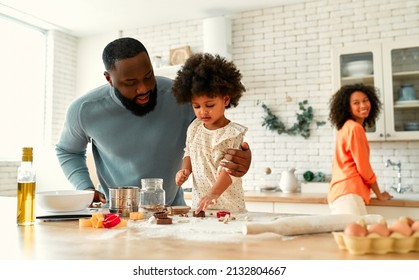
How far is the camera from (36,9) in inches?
187

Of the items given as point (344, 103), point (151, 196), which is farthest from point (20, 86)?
point (151, 196)

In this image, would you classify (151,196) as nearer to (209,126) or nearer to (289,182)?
(209,126)

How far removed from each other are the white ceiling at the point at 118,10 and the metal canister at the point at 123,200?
341cm

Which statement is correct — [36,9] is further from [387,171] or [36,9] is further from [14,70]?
[387,171]

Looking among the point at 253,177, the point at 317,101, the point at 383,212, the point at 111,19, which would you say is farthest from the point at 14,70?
the point at 383,212

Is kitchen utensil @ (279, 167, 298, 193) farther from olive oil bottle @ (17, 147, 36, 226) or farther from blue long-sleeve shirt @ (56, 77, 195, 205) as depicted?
olive oil bottle @ (17, 147, 36, 226)

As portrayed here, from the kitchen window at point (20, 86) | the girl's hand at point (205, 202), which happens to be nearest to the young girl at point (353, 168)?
the girl's hand at point (205, 202)

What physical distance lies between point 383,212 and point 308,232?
2673mm

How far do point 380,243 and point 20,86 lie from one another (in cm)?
522

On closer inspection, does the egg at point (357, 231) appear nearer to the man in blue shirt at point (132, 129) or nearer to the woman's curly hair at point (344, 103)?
the man in blue shirt at point (132, 129)

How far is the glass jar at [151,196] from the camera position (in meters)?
1.58

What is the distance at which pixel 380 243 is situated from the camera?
0.91 meters

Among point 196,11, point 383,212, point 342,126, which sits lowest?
point 383,212

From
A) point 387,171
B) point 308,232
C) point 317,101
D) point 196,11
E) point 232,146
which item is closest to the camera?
point 308,232
